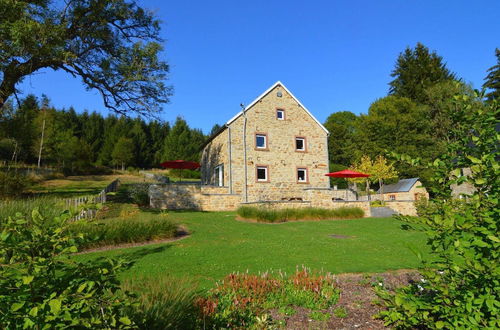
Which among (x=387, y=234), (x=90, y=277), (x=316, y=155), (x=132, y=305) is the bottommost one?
(x=387, y=234)

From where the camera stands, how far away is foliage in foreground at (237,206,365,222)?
16531 millimetres

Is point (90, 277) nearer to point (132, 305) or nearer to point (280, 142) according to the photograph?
point (132, 305)

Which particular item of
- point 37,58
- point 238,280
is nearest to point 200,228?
point 238,280

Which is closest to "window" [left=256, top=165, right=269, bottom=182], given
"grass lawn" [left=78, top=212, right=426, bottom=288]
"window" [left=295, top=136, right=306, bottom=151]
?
"window" [left=295, top=136, right=306, bottom=151]

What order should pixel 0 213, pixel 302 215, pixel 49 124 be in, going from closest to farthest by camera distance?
pixel 0 213 → pixel 302 215 → pixel 49 124

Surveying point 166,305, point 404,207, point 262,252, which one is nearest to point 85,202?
point 166,305

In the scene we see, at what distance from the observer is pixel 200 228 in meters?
12.7

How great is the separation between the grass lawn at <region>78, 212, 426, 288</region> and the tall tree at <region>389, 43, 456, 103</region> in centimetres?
3965

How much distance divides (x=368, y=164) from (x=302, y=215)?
19.4 meters

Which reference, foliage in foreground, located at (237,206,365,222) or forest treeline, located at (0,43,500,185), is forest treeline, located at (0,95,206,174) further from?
foliage in foreground, located at (237,206,365,222)

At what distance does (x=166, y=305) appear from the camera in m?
3.34

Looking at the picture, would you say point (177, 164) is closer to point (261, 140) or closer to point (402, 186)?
point (261, 140)

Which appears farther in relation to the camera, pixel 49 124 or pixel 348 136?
pixel 348 136

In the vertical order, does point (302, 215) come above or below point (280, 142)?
below
